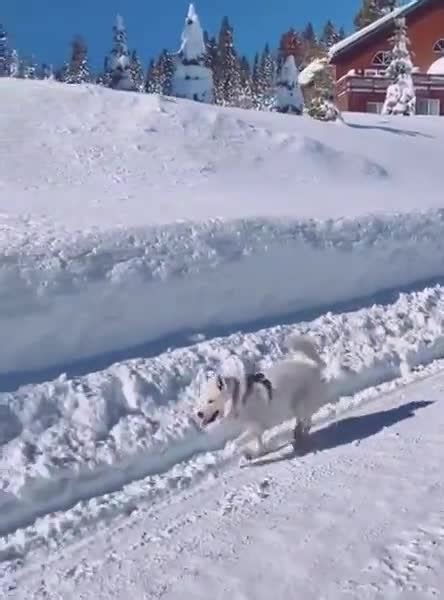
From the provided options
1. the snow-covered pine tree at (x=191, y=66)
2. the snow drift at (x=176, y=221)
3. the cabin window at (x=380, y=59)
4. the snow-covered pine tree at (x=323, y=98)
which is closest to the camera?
the snow drift at (x=176, y=221)

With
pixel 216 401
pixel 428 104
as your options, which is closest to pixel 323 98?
pixel 428 104

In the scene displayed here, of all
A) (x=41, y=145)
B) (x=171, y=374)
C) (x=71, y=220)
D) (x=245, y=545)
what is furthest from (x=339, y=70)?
(x=245, y=545)

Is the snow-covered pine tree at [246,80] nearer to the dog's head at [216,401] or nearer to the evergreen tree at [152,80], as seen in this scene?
the evergreen tree at [152,80]

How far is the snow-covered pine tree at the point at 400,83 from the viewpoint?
3919 cm

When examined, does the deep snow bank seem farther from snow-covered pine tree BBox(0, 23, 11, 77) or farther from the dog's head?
snow-covered pine tree BBox(0, 23, 11, 77)

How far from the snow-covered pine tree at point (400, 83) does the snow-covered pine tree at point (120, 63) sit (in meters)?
12.3

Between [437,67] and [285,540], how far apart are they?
44.2 m


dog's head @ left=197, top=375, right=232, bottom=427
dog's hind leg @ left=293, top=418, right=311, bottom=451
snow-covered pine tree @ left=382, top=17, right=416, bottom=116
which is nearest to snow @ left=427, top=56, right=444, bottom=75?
snow-covered pine tree @ left=382, top=17, right=416, bottom=116

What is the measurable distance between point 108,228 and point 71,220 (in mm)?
738

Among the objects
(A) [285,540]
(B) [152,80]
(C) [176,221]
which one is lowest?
(A) [285,540]

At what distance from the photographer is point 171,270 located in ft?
33.1

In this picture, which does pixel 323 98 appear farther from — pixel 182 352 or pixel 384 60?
pixel 182 352

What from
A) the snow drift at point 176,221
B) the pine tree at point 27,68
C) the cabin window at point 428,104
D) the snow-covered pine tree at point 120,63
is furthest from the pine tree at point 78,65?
the snow drift at point 176,221

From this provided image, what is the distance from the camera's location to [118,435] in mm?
6984
